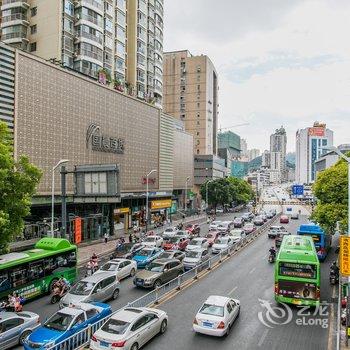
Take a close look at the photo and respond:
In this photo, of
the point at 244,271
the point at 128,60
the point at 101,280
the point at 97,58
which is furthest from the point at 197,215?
the point at 101,280

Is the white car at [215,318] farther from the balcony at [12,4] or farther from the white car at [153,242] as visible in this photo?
the balcony at [12,4]

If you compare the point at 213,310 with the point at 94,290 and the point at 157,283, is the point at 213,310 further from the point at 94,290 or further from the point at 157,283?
the point at 157,283

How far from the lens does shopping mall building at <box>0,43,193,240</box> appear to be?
35781 millimetres

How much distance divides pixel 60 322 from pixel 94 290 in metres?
5.24

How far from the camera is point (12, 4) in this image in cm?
5253

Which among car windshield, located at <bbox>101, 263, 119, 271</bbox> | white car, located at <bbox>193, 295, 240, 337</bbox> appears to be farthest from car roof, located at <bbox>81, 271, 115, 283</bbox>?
white car, located at <bbox>193, 295, 240, 337</bbox>

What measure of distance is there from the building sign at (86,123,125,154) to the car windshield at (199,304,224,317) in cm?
3422

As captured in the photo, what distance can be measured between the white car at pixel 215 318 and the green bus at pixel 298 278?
13.5 ft

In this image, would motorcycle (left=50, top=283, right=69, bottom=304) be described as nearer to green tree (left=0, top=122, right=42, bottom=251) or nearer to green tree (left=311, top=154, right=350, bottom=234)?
green tree (left=0, top=122, right=42, bottom=251)

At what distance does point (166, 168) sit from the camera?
7150 cm

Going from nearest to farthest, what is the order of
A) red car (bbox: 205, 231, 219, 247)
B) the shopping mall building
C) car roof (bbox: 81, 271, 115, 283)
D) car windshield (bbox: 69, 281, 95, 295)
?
car windshield (bbox: 69, 281, 95, 295) → car roof (bbox: 81, 271, 115, 283) → the shopping mall building → red car (bbox: 205, 231, 219, 247)

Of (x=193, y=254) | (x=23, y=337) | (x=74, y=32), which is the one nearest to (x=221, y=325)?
(x=23, y=337)

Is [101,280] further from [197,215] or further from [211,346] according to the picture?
[197,215]

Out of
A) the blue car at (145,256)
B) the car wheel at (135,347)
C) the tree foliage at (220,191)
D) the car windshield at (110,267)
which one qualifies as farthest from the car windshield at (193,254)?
the tree foliage at (220,191)
